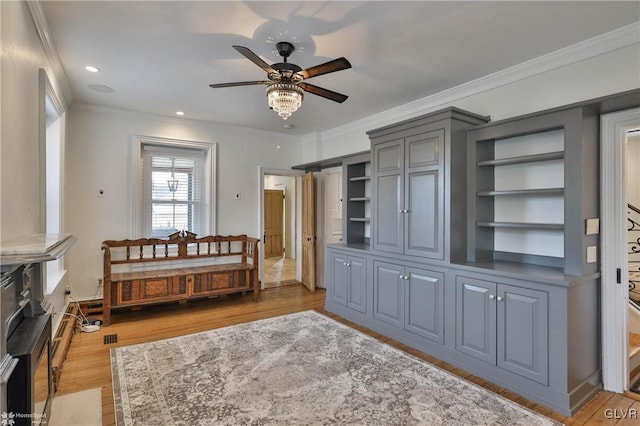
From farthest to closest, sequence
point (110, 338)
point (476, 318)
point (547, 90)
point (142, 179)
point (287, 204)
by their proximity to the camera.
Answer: point (287, 204) → point (142, 179) → point (110, 338) → point (547, 90) → point (476, 318)

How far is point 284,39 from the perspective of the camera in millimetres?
2732

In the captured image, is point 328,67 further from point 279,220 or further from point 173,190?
point 279,220

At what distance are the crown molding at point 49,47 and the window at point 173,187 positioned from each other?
1178 millimetres

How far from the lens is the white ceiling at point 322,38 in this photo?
2324mm

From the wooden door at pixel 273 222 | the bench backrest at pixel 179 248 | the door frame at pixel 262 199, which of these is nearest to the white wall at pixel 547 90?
the door frame at pixel 262 199

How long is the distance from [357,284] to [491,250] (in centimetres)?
155

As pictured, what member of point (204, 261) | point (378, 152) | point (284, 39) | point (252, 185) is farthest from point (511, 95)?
point (204, 261)

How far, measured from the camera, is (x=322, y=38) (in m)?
2.71

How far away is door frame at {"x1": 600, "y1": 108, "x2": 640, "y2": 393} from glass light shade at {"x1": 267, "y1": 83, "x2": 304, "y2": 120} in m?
2.42

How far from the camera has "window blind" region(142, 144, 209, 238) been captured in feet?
16.5

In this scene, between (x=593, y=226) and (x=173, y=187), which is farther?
(x=173, y=187)

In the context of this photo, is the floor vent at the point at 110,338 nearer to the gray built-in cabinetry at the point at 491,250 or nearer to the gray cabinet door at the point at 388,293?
the gray built-in cabinetry at the point at 491,250

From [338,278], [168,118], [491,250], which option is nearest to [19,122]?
[168,118]

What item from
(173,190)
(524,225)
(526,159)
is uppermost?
(526,159)
